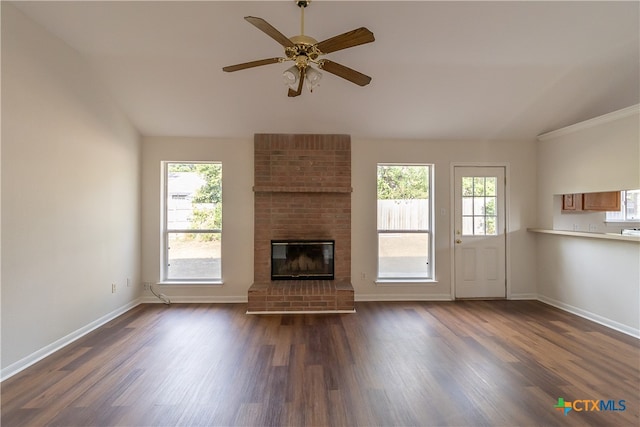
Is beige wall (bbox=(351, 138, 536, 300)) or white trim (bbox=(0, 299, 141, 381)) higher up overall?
beige wall (bbox=(351, 138, 536, 300))

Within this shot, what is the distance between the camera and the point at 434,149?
4441mm

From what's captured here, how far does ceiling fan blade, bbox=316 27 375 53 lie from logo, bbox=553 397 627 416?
9.13ft

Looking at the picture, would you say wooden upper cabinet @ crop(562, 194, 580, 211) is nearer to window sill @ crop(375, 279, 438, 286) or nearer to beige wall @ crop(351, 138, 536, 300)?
beige wall @ crop(351, 138, 536, 300)

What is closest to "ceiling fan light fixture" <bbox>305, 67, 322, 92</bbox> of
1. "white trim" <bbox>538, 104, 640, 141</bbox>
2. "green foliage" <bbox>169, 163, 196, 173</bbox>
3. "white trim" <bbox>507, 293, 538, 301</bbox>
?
"green foliage" <bbox>169, 163, 196, 173</bbox>

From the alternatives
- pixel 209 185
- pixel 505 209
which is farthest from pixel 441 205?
pixel 209 185

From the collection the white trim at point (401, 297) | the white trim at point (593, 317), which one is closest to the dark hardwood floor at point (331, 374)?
the white trim at point (593, 317)

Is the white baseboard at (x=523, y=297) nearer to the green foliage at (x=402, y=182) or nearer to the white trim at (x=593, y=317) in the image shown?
the white trim at (x=593, y=317)

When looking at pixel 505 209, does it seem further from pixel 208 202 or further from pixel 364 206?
pixel 208 202

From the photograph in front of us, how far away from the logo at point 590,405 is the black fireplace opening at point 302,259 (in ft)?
9.19

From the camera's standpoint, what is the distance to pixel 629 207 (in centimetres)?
395

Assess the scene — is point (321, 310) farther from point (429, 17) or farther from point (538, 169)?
point (538, 169)

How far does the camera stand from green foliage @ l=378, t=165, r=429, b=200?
448 centimetres

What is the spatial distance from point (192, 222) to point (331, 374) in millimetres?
3162

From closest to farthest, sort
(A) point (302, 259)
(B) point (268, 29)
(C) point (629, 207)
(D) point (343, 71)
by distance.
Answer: (B) point (268, 29)
(D) point (343, 71)
(C) point (629, 207)
(A) point (302, 259)
